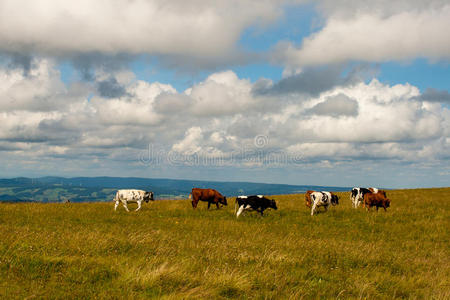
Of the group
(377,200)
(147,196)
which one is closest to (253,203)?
(147,196)

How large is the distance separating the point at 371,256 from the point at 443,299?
147 inches

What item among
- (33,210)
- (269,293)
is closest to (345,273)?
(269,293)

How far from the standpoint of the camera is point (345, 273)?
848cm

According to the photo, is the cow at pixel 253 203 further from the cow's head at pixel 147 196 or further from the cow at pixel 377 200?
the cow at pixel 377 200

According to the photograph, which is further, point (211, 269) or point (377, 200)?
point (377, 200)

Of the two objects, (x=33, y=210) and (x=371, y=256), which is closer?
(x=371, y=256)

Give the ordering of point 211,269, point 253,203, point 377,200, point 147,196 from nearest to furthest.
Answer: point 211,269 → point 253,203 → point 377,200 → point 147,196

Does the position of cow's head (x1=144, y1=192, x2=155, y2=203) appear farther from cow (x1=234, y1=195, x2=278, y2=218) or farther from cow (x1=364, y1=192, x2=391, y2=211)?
cow (x1=364, y1=192, x2=391, y2=211)

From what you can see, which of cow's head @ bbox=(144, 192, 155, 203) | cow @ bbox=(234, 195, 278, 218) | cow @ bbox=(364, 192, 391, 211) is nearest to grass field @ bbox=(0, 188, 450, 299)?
cow @ bbox=(234, 195, 278, 218)

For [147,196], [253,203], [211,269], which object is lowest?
[211,269]

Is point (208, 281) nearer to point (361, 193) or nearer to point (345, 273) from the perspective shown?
point (345, 273)

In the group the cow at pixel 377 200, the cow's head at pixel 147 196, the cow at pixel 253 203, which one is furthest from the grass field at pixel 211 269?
the cow's head at pixel 147 196

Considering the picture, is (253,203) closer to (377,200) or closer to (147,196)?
(147,196)

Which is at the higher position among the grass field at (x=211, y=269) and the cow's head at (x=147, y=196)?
the cow's head at (x=147, y=196)
